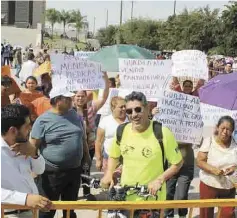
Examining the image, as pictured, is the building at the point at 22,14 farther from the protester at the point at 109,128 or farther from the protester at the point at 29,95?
the protester at the point at 109,128

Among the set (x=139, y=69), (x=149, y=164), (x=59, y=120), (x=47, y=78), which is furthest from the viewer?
(x=47, y=78)

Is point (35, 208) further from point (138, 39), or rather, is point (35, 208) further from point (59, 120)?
point (138, 39)

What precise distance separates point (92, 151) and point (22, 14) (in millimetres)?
88392

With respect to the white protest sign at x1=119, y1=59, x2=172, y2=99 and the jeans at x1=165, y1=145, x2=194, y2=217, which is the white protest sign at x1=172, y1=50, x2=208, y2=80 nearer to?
the white protest sign at x1=119, y1=59, x2=172, y2=99

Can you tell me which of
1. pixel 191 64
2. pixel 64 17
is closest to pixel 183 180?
pixel 191 64

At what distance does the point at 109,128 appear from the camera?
5.39 meters

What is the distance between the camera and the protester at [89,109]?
5836 millimetres

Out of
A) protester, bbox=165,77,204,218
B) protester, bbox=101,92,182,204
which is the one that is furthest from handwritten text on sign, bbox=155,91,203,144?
protester, bbox=101,92,182,204

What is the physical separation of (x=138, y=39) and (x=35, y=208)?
2323 inches

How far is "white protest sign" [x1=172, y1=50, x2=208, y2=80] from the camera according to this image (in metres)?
6.71

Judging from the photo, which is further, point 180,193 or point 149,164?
point 180,193

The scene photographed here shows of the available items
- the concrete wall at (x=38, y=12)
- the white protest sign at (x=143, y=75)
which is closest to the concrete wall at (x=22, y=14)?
the concrete wall at (x=38, y=12)

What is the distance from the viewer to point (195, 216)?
5.71 meters

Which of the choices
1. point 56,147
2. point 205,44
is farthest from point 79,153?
point 205,44
